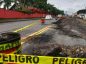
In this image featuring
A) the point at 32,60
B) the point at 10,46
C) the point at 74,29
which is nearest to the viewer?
the point at 32,60

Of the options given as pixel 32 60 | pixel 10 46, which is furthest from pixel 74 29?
pixel 32 60

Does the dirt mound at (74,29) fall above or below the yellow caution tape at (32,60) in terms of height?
below

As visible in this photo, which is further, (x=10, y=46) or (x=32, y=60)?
(x=10, y=46)

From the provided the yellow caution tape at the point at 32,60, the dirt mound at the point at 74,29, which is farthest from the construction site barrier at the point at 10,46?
the dirt mound at the point at 74,29

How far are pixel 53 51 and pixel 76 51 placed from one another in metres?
0.91

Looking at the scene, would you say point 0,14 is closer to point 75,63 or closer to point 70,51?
point 70,51

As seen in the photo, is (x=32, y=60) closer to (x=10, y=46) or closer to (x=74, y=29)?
(x=10, y=46)

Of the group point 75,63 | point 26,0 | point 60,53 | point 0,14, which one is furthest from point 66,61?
point 26,0

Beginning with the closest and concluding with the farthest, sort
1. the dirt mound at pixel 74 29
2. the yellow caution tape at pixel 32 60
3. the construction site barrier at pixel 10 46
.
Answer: the yellow caution tape at pixel 32 60 → the construction site barrier at pixel 10 46 → the dirt mound at pixel 74 29

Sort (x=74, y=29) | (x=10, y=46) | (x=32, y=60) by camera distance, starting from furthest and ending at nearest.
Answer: (x=74, y=29) → (x=10, y=46) → (x=32, y=60)

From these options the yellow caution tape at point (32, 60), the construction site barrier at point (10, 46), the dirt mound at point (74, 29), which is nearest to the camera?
the yellow caution tape at point (32, 60)

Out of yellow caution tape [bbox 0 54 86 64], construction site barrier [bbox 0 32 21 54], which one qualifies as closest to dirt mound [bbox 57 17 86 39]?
construction site barrier [bbox 0 32 21 54]

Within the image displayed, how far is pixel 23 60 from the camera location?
5832 mm

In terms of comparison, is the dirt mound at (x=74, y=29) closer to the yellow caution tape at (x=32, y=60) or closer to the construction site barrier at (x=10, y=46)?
the construction site barrier at (x=10, y=46)
